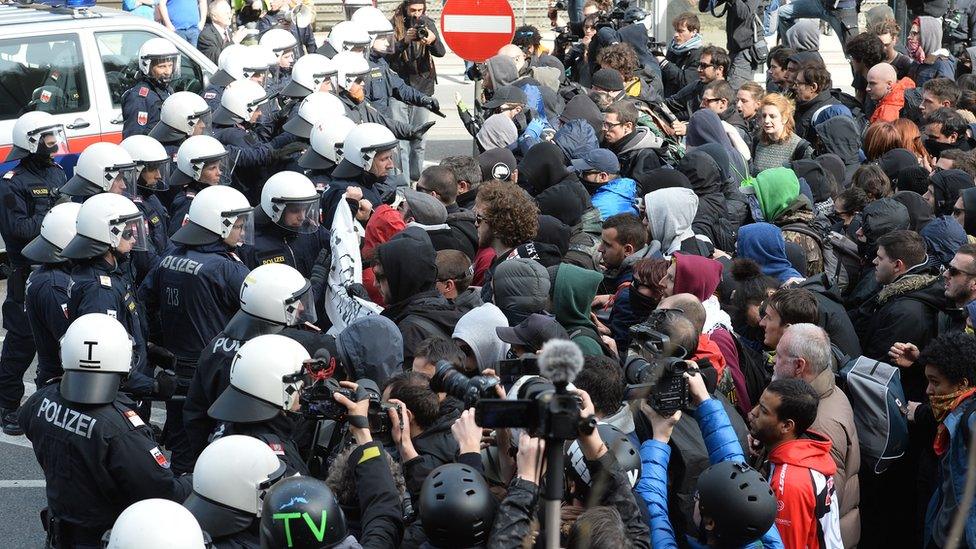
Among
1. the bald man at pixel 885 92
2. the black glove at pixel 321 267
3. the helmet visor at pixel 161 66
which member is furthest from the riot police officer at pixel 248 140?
the bald man at pixel 885 92

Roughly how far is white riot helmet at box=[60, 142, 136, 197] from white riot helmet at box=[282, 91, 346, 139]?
1.51m

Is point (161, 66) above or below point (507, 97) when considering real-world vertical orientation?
below

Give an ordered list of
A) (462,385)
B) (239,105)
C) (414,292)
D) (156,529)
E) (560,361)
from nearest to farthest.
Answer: (560,361)
(156,529)
(462,385)
(414,292)
(239,105)

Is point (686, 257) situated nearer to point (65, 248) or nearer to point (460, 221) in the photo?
point (460, 221)

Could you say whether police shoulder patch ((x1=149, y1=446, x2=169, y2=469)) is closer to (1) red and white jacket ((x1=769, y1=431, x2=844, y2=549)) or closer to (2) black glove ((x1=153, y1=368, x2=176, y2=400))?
(2) black glove ((x1=153, y1=368, x2=176, y2=400))

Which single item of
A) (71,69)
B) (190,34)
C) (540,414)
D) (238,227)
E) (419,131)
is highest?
(540,414)

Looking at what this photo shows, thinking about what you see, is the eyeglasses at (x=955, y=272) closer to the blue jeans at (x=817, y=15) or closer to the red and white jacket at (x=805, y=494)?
the red and white jacket at (x=805, y=494)

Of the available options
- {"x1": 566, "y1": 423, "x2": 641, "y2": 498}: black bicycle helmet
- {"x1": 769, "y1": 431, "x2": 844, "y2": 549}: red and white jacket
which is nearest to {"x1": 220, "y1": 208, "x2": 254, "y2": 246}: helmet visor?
{"x1": 566, "y1": 423, "x2": 641, "y2": 498}: black bicycle helmet

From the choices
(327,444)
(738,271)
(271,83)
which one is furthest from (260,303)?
(271,83)

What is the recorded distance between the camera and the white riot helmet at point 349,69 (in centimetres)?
1091

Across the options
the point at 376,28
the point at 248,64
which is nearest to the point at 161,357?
the point at 248,64

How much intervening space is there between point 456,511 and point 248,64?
8800mm

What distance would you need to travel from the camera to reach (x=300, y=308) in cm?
619

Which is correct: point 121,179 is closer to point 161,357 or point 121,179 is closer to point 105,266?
point 105,266
